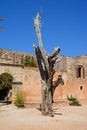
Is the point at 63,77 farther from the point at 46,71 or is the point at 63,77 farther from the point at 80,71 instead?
the point at 46,71

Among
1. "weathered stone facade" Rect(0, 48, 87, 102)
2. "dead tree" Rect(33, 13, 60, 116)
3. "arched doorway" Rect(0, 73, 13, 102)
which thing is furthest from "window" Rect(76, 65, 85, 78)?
"dead tree" Rect(33, 13, 60, 116)

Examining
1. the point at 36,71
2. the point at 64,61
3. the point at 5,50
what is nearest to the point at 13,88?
the point at 36,71

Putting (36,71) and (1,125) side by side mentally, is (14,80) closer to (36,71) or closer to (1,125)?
(36,71)

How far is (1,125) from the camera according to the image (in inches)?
436

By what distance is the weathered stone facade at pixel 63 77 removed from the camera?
919 inches

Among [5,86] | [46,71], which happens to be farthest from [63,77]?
[46,71]

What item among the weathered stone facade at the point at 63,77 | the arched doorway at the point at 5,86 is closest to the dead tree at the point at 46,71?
the arched doorway at the point at 5,86

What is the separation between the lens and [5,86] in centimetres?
2230

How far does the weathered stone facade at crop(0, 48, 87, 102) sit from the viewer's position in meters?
23.3

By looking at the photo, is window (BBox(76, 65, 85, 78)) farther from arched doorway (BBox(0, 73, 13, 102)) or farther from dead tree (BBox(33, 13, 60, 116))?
dead tree (BBox(33, 13, 60, 116))

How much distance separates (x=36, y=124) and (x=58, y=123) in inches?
43.7

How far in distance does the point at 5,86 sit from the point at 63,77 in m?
7.69

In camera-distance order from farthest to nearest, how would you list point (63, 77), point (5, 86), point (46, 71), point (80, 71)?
point (80, 71), point (63, 77), point (5, 86), point (46, 71)

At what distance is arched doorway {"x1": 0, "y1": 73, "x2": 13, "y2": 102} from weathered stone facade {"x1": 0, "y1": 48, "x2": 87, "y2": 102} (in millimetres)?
438
